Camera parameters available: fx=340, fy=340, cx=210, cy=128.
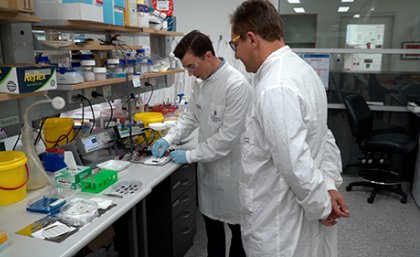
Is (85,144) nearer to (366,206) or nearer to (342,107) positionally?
(366,206)

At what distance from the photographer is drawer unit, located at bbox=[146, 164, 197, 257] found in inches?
80.7

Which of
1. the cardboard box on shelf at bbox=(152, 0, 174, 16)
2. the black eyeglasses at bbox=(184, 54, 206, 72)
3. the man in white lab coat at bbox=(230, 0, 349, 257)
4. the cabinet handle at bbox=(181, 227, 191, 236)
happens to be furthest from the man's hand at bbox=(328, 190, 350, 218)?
the cardboard box on shelf at bbox=(152, 0, 174, 16)

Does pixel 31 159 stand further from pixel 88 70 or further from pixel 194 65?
pixel 194 65

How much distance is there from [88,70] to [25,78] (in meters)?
A: 0.52

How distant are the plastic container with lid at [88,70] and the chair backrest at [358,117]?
8.02 ft

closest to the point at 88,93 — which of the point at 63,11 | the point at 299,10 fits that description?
the point at 63,11

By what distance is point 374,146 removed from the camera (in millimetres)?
3201

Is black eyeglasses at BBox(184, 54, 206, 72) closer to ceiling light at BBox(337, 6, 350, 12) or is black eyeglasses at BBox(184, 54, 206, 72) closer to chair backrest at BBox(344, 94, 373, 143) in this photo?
chair backrest at BBox(344, 94, 373, 143)

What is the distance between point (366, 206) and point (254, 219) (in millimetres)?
2276

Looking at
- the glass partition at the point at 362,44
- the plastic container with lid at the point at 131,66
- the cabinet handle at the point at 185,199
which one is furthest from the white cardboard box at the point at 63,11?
the glass partition at the point at 362,44

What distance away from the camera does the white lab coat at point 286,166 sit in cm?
113

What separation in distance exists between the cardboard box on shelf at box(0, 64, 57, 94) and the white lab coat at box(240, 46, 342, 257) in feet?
2.94

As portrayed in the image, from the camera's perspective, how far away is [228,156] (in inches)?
75.3

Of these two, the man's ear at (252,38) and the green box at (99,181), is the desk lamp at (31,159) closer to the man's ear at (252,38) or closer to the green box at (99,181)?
the green box at (99,181)
